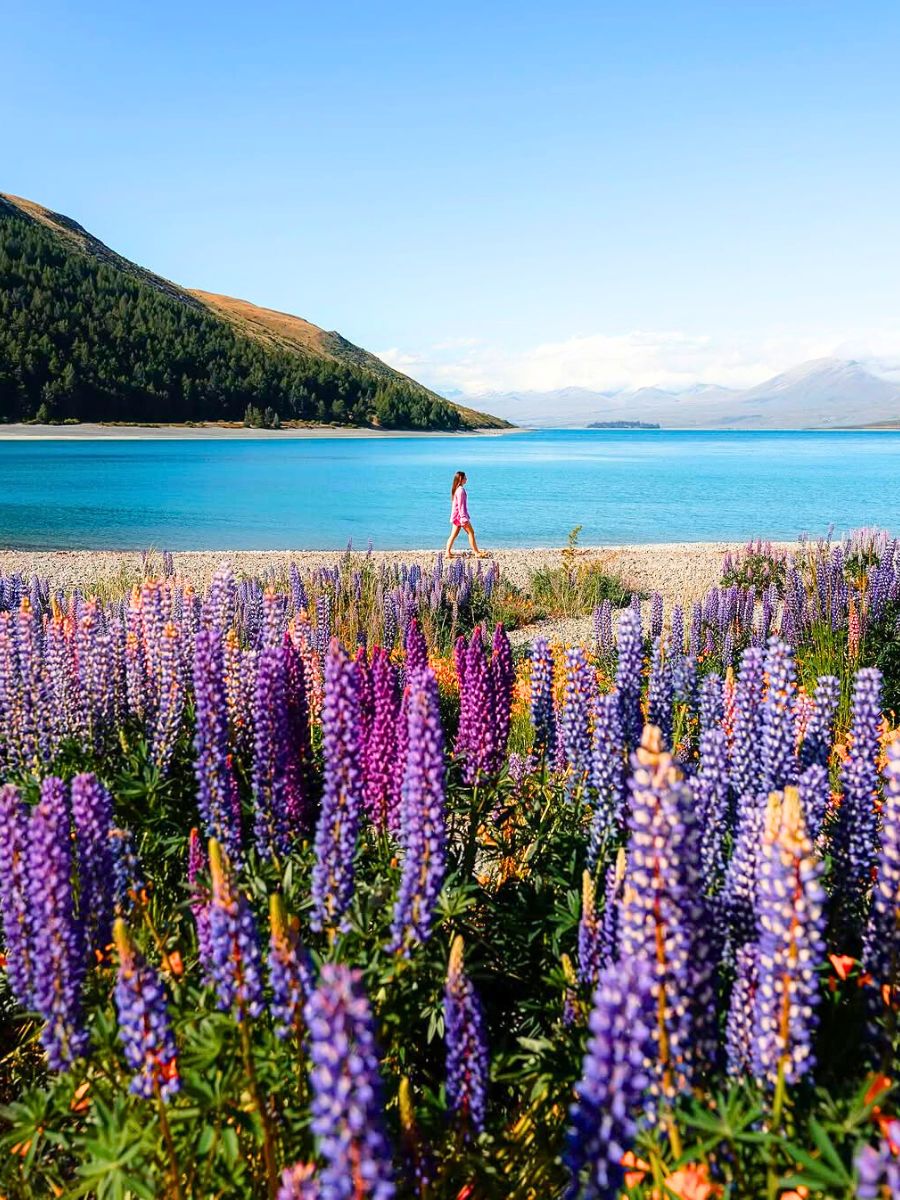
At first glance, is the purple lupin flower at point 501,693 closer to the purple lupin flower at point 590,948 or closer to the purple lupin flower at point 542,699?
the purple lupin flower at point 542,699

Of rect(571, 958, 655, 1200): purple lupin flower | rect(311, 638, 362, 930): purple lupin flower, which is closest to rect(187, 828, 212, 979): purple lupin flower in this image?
rect(311, 638, 362, 930): purple lupin flower

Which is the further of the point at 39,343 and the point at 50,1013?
the point at 39,343

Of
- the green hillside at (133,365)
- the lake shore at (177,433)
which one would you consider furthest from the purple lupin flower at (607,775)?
the green hillside at (133,365)

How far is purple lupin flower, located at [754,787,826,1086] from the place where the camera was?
1646 mm

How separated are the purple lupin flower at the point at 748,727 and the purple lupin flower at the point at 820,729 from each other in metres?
0.17

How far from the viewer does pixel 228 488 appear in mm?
43406

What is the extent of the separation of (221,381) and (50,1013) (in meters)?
126

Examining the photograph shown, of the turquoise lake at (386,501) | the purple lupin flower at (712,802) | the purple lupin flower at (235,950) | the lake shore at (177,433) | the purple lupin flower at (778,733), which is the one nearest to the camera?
the purple lupin flower at (235,950)

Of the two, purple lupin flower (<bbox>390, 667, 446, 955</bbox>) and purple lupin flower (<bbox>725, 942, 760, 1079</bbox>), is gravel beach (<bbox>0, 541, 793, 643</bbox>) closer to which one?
purple lupin flower (<bbox>390, 667, 446, 955</bbox>)

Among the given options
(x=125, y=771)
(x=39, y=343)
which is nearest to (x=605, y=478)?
(x=125, y=771)

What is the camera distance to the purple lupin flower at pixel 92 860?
2336 mm

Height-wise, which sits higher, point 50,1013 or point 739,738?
point 739,738

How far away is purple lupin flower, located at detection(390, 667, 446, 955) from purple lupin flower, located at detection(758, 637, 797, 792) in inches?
49.3

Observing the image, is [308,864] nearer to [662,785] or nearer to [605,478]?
[662,785]
